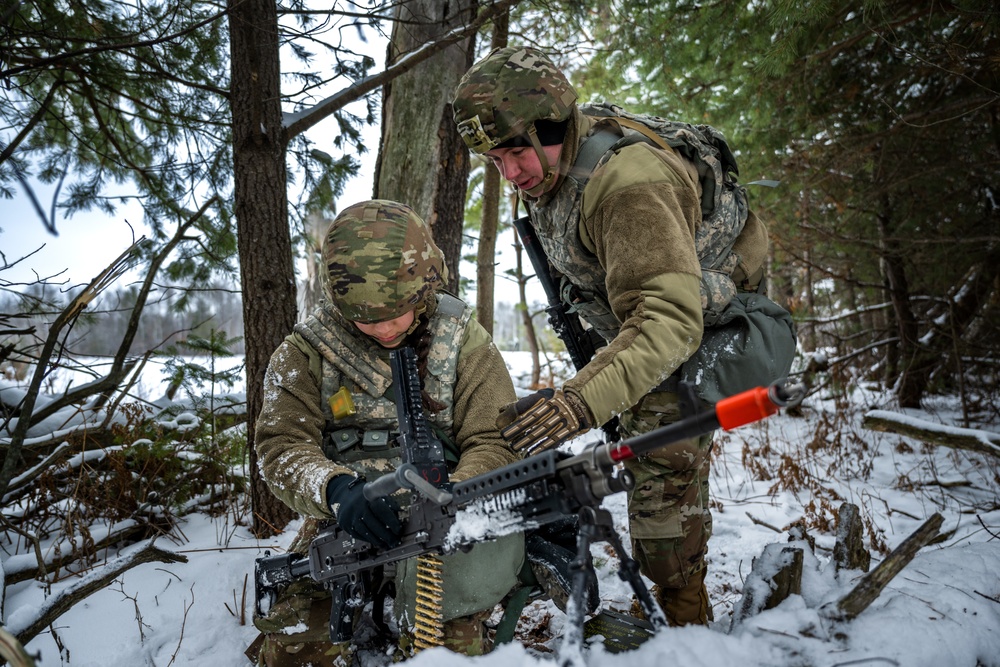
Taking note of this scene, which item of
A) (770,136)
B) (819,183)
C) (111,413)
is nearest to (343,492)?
(111,413)

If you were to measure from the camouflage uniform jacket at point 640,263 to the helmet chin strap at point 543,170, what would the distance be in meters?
0.07

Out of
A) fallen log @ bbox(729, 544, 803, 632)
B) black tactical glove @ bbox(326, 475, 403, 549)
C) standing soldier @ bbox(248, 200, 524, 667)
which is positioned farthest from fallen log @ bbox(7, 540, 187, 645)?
fallen log @ bbox(729, 544, 803, 632)

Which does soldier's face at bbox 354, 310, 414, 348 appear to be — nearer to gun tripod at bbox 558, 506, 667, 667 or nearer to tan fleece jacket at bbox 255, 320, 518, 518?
tan fleece jacket at bbox 255, 320, 518, 518

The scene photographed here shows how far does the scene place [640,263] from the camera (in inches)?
80.0

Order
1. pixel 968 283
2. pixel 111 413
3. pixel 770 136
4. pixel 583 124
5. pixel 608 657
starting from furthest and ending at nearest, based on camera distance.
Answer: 1. pixel 968 283
2. pixel 770 136
3. pixel 111 413
4. pixel 583 124
5. pixel 608 657

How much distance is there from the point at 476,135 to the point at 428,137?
5.06ft

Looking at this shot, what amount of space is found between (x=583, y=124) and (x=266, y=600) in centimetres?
252

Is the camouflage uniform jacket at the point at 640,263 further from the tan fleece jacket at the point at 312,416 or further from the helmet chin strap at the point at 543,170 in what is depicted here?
the tan fleece jacket at the point at 312,416

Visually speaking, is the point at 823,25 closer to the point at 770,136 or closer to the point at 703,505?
the point at 770,136

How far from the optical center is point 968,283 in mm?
6359

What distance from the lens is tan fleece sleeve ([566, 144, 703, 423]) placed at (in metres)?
1.94

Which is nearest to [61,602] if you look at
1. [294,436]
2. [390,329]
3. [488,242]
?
[294,436]

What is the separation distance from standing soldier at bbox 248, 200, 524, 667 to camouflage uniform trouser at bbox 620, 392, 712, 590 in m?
0.56

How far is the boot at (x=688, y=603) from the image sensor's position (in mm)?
2588
